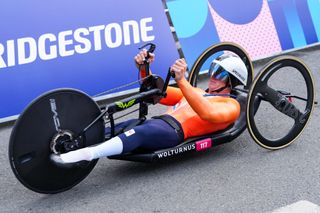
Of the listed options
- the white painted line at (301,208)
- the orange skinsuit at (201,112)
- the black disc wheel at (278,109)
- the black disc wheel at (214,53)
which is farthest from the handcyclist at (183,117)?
the white painted line at (301,208)

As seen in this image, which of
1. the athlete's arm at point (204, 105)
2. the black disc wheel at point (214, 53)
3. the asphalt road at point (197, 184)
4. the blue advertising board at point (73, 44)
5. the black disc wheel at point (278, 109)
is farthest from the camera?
the blue advertising board at point (73, 44)

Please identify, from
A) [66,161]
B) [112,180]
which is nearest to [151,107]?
[112,180]

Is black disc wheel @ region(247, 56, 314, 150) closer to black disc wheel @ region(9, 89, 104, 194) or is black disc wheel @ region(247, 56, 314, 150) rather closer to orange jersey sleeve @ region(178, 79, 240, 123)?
orange jersey sleeve @ region(178, 79, 240, 123)

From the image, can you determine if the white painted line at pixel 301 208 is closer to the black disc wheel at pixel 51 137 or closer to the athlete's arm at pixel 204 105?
the athlete's arm at pixel 204 105

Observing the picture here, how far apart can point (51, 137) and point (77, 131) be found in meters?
0.20

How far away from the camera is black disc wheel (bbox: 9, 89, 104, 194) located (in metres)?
3.44

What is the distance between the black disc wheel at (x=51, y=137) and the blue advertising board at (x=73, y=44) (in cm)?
181

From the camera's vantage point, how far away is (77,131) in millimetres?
3672

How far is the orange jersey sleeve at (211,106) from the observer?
3855mm

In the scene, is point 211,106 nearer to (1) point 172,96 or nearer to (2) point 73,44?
(1) point 172,96

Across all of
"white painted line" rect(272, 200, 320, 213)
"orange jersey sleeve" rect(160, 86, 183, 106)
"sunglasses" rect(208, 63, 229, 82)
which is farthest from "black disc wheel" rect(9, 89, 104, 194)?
"white painted line" rect(272, 200, 320, 213)

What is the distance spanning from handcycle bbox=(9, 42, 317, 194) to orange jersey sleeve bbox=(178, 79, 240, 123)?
0.11 metres

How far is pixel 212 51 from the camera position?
4.94 metres

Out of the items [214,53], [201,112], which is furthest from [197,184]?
[214,53]
